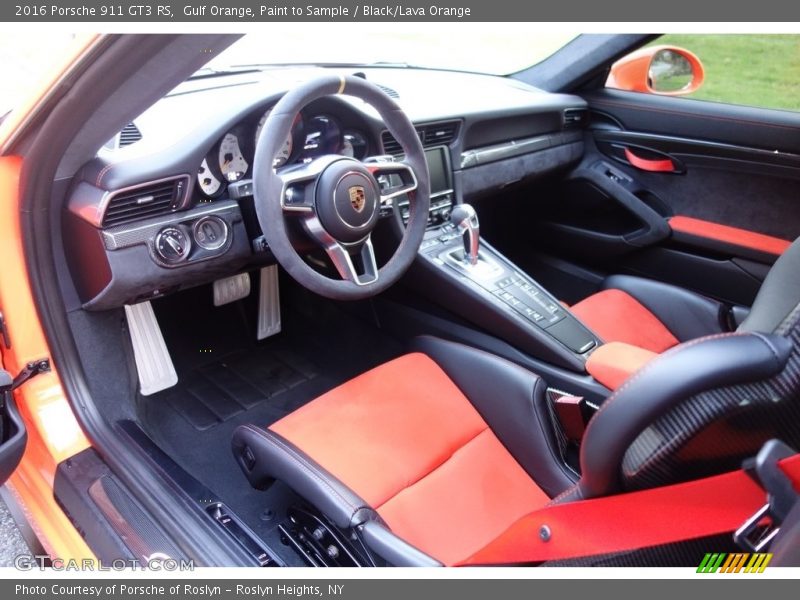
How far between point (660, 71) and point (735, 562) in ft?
7.75

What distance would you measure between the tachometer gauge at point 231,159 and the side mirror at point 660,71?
1.74 m

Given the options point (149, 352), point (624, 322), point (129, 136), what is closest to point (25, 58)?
point (129, 136)

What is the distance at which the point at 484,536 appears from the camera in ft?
4.81

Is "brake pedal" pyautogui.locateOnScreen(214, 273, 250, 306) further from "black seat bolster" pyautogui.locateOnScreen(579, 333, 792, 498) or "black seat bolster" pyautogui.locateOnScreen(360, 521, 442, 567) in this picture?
"black seat bolster" pyautogui.locateOnScreen(579, 333, 792, 498)

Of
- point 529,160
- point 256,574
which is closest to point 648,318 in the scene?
point 529,160

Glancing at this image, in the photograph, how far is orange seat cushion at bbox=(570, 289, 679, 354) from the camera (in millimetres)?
2125

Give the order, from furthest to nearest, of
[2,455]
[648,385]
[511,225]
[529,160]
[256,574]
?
[511,225], [529,160], [2,455], [256,574], [648,385]

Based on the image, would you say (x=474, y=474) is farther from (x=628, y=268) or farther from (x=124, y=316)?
(x=628, y=268)

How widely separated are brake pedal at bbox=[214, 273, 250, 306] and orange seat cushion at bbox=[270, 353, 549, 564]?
760 millimetres

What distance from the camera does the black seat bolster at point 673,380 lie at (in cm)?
69

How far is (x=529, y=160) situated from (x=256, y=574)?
1.99 meters

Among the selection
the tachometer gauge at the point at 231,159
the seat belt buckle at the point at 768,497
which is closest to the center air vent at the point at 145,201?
the tachometer gauge at the point at 231,159

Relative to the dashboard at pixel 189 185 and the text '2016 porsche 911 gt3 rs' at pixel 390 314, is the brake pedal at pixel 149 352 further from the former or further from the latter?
the dashboard at pixel 189 185

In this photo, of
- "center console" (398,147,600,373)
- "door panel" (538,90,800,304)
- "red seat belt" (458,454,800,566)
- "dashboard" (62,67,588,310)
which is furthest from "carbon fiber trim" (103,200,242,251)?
"door panel" (538,90,800,304)
